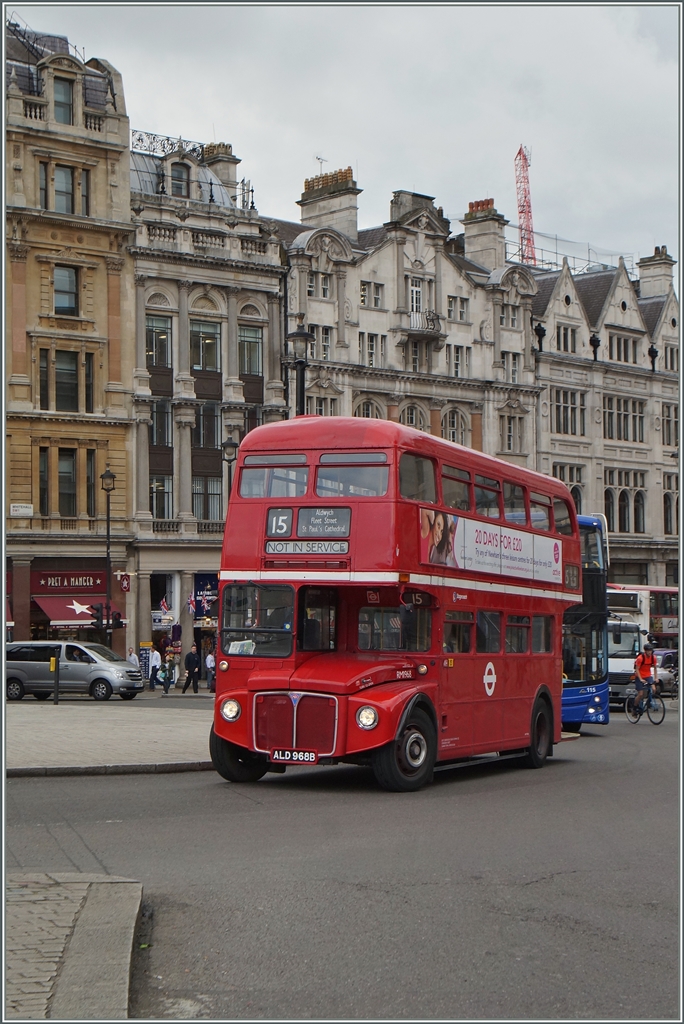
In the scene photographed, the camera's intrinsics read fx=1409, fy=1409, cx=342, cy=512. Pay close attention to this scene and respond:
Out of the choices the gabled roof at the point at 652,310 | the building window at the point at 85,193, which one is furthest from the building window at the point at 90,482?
the gabled roof at the point at 652,310

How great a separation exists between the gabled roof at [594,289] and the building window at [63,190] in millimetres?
32303

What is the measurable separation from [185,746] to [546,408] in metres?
50.0

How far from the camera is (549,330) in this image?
71.1m

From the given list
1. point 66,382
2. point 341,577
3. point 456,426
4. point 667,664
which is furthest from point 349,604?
point 456,426

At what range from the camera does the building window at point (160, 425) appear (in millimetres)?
53750

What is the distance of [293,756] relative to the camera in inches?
655

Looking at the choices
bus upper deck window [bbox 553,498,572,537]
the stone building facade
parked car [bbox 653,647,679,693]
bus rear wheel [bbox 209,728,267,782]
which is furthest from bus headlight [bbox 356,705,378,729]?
parked car [bbox 653,647,679,693]

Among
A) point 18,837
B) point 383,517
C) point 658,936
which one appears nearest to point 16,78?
point 383,517

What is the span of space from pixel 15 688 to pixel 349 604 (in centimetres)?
2589

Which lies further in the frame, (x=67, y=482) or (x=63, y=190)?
(x=63, y=190)

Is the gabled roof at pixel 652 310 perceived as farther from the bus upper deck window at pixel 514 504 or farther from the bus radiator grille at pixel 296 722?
the bus radiator grille at pixel 296 722

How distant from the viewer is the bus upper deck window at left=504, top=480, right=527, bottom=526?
2058cm

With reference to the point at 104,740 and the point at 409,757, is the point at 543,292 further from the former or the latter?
the point at 409,757

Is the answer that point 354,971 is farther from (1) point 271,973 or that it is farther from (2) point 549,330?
(2) point 549,330
